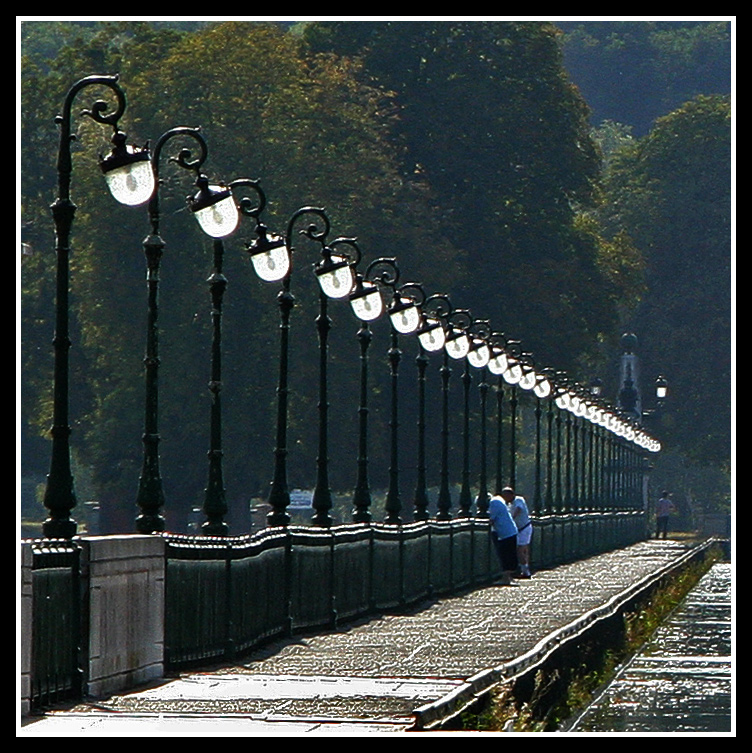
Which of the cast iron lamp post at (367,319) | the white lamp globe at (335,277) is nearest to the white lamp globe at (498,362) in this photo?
the cast iron lamp post at (367,319)

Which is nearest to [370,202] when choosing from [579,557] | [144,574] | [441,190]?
[441,190]

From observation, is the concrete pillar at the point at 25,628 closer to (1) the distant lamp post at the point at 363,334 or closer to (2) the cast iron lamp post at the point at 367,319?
(1) the distant lamp post at the point at 363,334

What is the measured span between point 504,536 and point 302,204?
97.2 ft

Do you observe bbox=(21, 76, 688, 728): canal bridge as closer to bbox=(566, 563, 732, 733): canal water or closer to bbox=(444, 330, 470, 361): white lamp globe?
bbox=(444, 330, 470, 361): white lamp globe

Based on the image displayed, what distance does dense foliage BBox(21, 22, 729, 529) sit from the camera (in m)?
68.8

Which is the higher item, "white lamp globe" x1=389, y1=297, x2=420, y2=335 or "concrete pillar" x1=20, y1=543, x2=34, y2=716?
"white lamp globe" x1=389, y1=297, x2=420, y2=335

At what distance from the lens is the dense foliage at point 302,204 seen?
68.8m

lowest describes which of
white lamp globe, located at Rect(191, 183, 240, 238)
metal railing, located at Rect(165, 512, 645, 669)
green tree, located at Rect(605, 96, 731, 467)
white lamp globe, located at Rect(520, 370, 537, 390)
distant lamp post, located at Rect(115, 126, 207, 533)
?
metal railing, located at Rect(165, 512, 645, 669)

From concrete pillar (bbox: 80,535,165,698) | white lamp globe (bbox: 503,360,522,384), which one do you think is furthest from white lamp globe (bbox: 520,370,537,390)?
concrete pillar (bbox: 80,535,165,698)

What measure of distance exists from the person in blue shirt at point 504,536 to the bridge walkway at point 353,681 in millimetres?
11065

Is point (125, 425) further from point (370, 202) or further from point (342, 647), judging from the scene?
point (342, 647)

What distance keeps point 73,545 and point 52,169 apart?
62.1 m

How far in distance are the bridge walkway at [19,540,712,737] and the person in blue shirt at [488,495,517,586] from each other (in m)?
11.1
